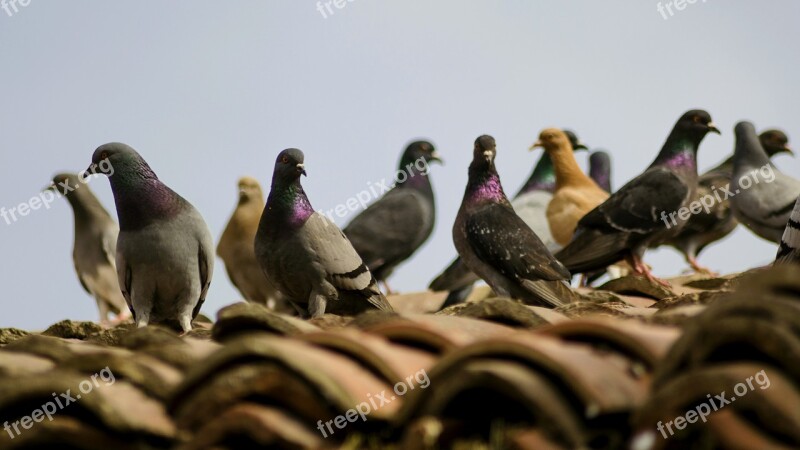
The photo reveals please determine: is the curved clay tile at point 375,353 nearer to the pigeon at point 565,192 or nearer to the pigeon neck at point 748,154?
A: the pigeon neck at point 748,154

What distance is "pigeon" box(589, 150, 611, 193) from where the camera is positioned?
18.1m

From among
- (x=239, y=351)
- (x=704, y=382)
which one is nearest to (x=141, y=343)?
(x=239, y=351)

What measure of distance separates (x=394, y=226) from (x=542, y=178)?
3077 millimetres

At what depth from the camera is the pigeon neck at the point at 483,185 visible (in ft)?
29.4

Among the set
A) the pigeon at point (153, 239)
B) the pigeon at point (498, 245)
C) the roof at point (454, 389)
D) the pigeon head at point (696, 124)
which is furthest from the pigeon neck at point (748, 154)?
the roof at point (454, 389)

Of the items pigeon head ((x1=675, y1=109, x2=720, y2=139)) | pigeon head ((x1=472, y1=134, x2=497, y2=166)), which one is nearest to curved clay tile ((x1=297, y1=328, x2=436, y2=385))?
pigeon head ((x1=472, y1=134, x2=497, y2=166))

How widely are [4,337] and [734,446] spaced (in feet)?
14.2

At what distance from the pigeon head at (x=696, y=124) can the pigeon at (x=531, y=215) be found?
6.15 ft

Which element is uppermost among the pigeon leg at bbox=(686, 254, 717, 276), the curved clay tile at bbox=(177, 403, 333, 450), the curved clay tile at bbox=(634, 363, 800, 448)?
the curved clay tile at bbox=(177, 403, 333, 450)

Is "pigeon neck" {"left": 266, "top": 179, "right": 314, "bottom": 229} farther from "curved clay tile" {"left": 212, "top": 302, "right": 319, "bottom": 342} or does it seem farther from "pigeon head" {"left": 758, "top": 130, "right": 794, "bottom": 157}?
"pigeon head" {"left": 758, "top": 130, "right": 794, "bottom": 157}

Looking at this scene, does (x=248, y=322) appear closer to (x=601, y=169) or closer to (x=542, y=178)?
(x=542, y=178)

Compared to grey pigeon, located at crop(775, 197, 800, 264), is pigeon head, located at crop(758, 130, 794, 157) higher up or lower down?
lower down

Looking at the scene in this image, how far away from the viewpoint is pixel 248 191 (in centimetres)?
1361

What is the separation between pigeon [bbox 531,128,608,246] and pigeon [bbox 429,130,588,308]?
0.53ft
